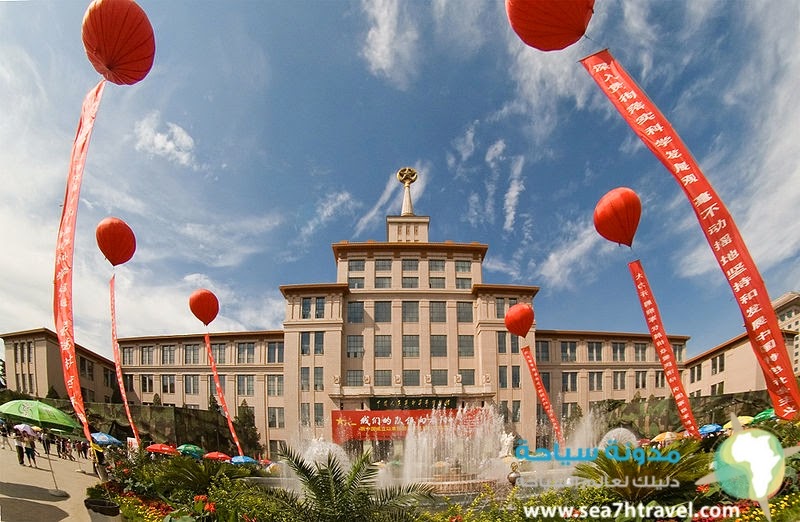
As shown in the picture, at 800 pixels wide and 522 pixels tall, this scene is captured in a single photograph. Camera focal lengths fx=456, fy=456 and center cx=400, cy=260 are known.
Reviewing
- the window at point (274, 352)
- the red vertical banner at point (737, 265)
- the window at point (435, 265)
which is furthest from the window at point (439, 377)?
the red vertical banner at point (737, 265)

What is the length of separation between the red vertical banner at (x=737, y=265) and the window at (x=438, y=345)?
88.1 ft

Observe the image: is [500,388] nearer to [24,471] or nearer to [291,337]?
[291,337]

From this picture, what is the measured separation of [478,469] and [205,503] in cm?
1409

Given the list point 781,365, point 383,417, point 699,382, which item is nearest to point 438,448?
point 383,417

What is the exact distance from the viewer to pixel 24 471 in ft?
39.1

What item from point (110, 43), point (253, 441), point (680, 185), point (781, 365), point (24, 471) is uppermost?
point (110, 43)

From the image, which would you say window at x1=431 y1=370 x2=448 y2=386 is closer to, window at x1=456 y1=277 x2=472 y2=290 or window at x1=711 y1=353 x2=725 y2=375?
window at x1=456 y1=277 x2=472 y2=290

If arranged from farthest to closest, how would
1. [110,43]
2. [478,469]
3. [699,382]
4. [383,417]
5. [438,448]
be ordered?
[699,382], [383,417], [438,448], [478,469], [110,43]

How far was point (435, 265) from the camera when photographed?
34812 mm

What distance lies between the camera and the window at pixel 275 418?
34656 millimetres

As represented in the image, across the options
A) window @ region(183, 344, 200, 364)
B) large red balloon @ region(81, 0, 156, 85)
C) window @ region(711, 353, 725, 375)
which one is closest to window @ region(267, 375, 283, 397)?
window @ region(183, 344, 200, 364)

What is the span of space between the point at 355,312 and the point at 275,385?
9353 millimetres

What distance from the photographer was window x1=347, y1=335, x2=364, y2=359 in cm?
3288

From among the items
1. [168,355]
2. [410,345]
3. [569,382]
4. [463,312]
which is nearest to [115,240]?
[410,345]
